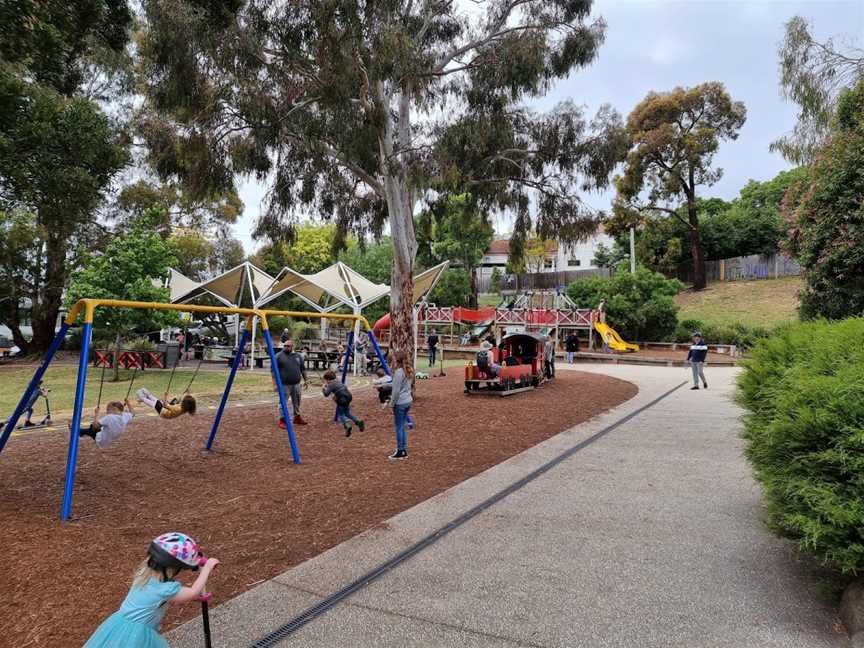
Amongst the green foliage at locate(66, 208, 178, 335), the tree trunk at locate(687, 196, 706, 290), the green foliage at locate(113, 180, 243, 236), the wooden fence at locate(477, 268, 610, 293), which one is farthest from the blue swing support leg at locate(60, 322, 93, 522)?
the wooden fence at locate(477, 268, 610, 293)

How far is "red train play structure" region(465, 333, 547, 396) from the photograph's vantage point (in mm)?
15945

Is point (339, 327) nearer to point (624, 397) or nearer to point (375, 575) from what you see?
point (624, 397)

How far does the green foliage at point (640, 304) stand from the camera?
34.9 meters

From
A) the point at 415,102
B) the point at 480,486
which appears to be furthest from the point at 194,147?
the point at 480,486

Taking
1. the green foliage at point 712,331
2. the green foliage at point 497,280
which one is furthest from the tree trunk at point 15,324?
the green foliage at point 497,280

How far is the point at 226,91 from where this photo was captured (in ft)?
42.9

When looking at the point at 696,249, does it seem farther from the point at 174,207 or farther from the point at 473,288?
the point at 174,207

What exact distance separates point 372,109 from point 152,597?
1230cm

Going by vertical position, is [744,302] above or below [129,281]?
above

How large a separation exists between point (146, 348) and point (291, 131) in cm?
1587

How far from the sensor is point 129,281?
2097 cm

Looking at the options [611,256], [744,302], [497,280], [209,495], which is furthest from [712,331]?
[209,495]

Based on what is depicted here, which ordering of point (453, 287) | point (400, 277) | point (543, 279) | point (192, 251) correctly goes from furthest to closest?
1. point (543, 279)
2. point (453, 287)
3. point (192, 251)
4. point (400, 277)

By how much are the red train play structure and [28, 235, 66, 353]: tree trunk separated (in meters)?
25.7
